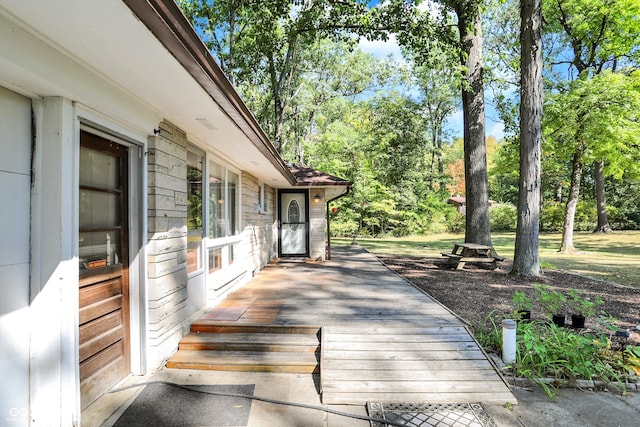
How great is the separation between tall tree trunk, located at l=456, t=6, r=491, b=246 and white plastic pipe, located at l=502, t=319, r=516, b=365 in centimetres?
573

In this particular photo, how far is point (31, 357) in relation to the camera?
6.06 ft

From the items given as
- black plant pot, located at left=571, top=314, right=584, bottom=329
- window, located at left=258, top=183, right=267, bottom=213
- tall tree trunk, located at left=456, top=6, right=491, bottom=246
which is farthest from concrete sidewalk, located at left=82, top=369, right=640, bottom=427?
tall tree trunk, located at left=456, top=6, right=491, bottom=246

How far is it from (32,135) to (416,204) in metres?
21.1

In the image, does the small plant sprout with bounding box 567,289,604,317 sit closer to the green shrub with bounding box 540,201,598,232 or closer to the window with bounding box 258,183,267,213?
the window with bounding box 258,183,267,213

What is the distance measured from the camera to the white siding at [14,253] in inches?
67.8

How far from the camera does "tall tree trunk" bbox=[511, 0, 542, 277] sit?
7.00 metres

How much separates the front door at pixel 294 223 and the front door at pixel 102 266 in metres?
6.28

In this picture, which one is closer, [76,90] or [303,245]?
[76,90]

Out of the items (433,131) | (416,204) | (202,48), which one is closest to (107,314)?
(202,48)

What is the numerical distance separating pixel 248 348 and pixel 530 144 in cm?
734

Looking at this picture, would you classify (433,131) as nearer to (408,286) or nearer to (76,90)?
(408,286)

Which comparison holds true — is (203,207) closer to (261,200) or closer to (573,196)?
(261,200)

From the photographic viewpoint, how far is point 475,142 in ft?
27.6

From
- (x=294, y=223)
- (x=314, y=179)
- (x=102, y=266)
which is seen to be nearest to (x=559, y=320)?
(x=102, y=266)
